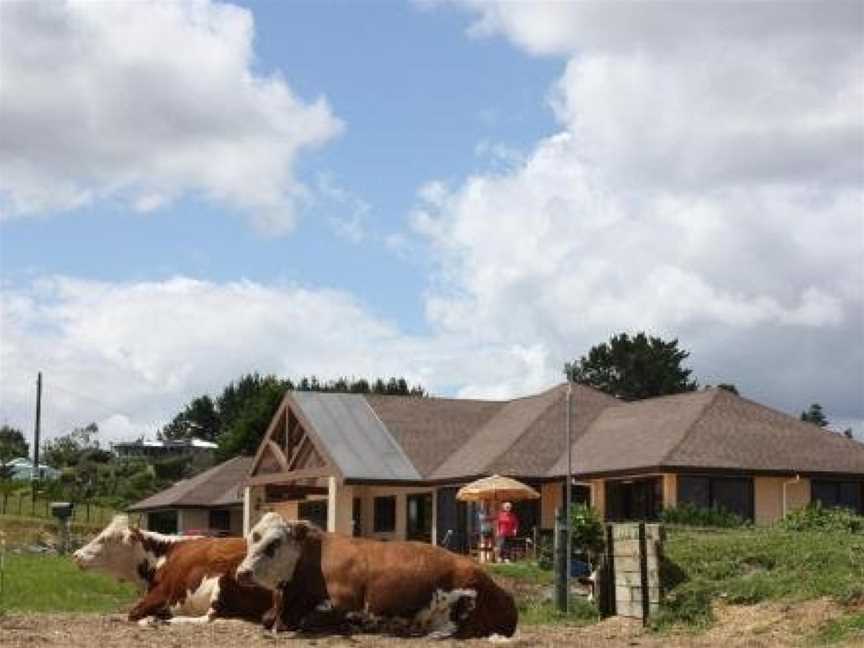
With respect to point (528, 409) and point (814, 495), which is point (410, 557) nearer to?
point (814, 495)

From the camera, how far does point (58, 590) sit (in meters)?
27.6

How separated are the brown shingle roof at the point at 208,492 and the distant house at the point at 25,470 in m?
20.3

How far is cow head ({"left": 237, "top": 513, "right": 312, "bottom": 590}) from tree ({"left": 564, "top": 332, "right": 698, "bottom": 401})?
8013 cm

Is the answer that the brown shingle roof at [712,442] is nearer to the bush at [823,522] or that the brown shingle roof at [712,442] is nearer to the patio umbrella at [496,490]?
the patio umbrella at [496,490]

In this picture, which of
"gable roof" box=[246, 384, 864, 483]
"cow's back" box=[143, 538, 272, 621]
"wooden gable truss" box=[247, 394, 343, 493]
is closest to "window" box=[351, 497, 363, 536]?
"wooden gable truss" box=[247, 394, 343, 493]

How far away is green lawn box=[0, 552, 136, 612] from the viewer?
23.2 metres

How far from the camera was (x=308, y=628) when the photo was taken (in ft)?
48.0

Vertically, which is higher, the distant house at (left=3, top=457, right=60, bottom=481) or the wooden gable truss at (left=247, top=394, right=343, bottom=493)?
the distant house at (left=3, top=457, right=60, bottom=481)

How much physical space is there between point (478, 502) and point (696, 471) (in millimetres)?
7035

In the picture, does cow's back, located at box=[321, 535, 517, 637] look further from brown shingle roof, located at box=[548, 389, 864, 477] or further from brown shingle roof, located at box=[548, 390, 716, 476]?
brown shingle roof, located at box=[548, 390, 716, 476]

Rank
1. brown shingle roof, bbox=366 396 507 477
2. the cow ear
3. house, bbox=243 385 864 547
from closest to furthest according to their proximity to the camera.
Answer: the cow ear → house, bbox=243 385 864 547 → brown shingle roof, bbox=366 396 507 477

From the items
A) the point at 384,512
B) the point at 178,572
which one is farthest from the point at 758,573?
the point at 384,512

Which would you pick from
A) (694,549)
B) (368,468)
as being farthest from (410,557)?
(368,468)

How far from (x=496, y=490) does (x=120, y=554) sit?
903 inches
